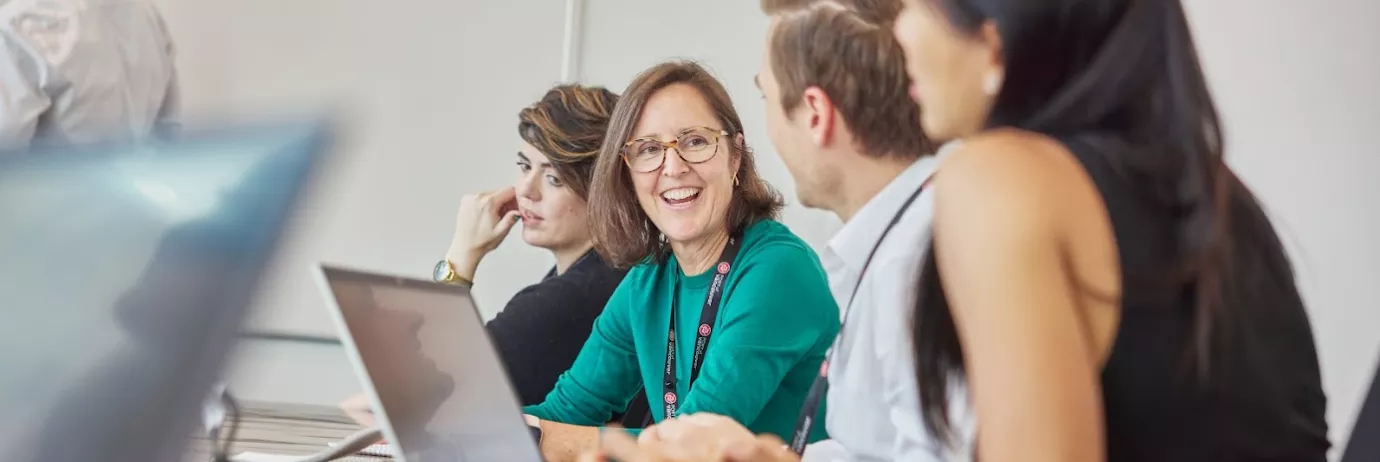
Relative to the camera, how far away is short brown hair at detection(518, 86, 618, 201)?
5.43ft

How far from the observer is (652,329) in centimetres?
139

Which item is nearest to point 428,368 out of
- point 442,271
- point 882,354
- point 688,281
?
point 882,354

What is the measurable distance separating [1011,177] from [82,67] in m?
1.90

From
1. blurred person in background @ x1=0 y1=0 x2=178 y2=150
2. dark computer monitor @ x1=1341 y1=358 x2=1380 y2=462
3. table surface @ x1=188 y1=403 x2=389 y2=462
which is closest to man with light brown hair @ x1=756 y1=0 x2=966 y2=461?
dark computer monitor @ x1=1341 y1=358 x2=1380 y2=462

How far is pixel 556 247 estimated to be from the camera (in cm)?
173

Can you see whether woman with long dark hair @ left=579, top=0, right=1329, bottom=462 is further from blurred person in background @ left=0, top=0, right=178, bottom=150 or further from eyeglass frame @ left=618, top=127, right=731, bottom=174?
blurred person in background @ left=0, top=0, right=178, bottom=150

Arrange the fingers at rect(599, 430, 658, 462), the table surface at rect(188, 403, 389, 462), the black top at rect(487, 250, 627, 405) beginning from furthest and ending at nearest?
the black top at rect(487, 250, 627, 405) → the table surface at rect(188, 403, 389, 462) → the fingers at rect(599, 430, 658, 462)

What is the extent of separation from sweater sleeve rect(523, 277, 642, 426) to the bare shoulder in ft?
2.75

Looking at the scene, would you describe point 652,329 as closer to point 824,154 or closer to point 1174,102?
point 824,154

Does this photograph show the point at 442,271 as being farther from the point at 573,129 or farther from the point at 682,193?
the point at 682,193

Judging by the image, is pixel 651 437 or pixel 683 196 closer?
pixel 651 437

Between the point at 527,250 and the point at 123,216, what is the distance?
6.31ft

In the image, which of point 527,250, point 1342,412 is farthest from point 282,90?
point 1342,412

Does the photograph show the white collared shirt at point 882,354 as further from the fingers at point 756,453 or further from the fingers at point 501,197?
the fingers at point 501,197
